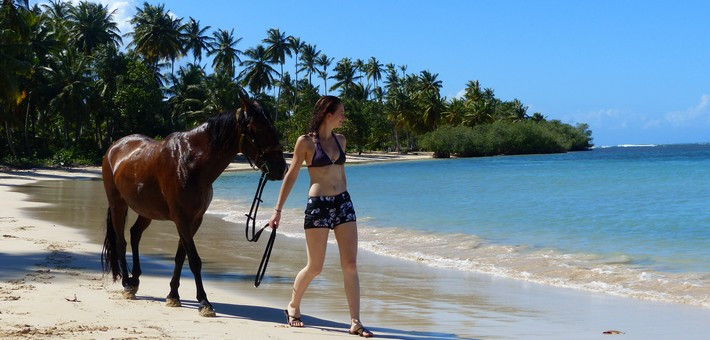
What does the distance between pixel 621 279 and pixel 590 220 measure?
915 centimetres

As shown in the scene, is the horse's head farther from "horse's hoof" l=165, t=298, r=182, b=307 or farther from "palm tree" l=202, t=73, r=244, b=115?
"palm tree" l=202, t=73, r=244, b=115

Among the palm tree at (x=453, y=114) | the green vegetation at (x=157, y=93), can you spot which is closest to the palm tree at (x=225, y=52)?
the green vegetation at (x=157, y=93)

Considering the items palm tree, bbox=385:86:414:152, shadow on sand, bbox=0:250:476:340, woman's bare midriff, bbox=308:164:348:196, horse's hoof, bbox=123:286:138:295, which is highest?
palm tree, bbox=385:86:414:152

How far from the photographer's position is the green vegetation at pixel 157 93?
46.9m

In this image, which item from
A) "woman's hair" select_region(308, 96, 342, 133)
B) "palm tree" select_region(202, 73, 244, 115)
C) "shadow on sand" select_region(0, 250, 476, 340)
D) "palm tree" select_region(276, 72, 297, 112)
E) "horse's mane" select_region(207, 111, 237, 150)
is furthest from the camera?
"palm tree" select_region(276, 72, 297, 112)

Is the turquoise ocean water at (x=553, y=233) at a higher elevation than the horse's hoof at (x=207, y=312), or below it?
below

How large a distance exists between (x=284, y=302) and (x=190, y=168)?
1.70 metres

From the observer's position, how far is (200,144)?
6.14 meters

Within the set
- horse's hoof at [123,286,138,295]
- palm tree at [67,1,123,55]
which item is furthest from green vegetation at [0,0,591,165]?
horse's hoof at [123,286,138,295]

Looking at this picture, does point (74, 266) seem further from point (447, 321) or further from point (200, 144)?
point (447, 321)

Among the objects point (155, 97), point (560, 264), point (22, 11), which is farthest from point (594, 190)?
point (155, 97)

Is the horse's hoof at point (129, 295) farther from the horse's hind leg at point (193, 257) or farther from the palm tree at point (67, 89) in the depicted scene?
the palm tree at point (67, 89)

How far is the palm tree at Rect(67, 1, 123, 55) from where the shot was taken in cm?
6366

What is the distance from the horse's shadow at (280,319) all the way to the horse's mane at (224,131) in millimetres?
1334
